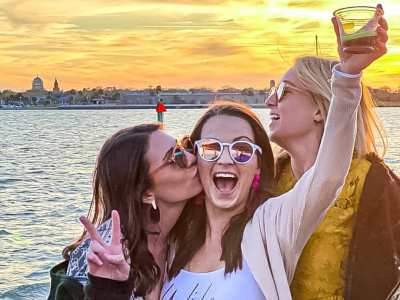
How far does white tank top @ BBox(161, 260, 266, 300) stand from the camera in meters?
3.55

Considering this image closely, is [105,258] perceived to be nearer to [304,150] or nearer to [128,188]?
[128,188]

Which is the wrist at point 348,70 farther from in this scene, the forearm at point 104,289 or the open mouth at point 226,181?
the forearm at point 104,289

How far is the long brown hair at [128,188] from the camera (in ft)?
13.0

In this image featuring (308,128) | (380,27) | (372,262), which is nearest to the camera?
(380,27)

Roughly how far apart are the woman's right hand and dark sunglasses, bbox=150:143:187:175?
2.44ft

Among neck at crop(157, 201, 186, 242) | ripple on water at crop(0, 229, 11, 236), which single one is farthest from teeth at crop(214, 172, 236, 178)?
ripple on water at crop(0, 229, 11, 236)

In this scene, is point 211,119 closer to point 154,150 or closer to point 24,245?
point 154,150

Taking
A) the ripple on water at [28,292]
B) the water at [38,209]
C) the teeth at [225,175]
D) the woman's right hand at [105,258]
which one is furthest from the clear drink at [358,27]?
the ripple on water at [28,292]

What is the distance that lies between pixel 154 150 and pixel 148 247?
1.62 feet

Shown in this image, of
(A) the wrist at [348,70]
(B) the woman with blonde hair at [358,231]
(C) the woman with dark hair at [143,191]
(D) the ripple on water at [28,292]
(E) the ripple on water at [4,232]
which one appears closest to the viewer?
(A) the wrist at [348,70]

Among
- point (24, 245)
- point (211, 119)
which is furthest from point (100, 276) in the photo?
point (24, 245)

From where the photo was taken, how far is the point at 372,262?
3689 millimetres

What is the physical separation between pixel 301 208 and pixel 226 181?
0.57 meters

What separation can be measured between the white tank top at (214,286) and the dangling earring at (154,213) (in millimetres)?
357
